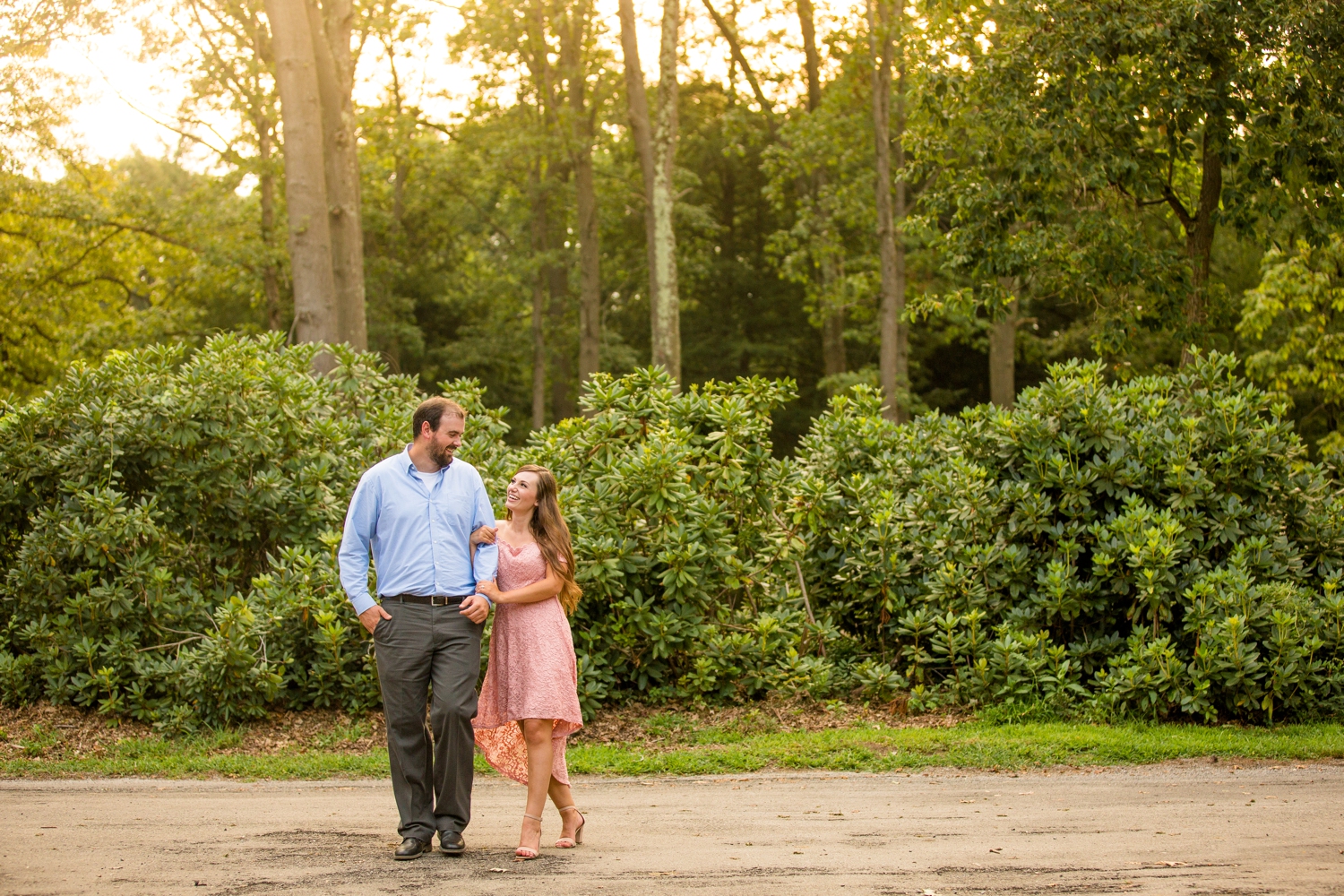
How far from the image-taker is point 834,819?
6785mm

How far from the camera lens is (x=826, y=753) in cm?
865

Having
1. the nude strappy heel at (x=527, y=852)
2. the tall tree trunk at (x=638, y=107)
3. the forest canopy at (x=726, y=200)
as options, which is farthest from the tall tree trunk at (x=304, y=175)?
the nude strappy heel at (x=527, y=852)

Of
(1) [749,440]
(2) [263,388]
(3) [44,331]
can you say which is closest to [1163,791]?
(1) [749,440]

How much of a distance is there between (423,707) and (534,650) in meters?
0.58

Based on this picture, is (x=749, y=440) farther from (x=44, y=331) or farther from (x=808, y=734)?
(x=44, y=331)

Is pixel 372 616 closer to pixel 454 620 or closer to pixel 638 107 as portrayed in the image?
pixel 454 620

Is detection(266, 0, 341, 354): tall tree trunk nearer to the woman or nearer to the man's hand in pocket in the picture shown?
the woman

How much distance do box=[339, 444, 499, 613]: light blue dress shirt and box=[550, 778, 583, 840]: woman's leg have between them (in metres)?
1.08

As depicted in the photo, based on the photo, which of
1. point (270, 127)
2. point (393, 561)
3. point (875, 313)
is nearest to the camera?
point (393, 561)

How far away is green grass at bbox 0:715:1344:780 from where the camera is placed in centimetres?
839

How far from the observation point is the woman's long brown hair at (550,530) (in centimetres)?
596

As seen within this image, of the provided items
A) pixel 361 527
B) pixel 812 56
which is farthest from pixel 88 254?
pixel 361 527

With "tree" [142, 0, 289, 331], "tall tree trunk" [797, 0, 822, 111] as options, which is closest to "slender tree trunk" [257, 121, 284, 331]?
"tree" [142, 0, 289, 331]

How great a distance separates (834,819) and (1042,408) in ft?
16.2
